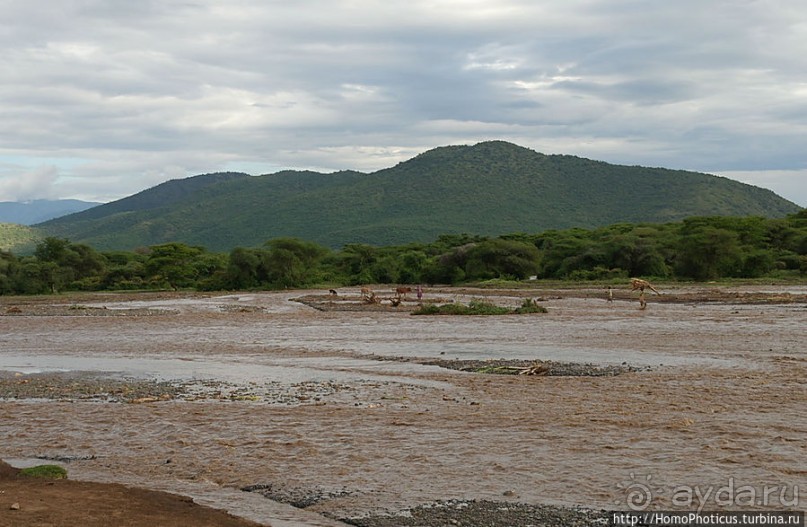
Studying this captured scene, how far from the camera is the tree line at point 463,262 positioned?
6009cm

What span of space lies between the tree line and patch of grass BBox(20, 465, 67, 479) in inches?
2081

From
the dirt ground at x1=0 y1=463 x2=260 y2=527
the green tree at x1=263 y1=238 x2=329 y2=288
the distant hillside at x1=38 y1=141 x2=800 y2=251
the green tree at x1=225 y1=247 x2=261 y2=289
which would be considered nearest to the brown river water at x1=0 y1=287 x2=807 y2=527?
the dirt ground at x1=0 y1=463 x2=260 y2=527

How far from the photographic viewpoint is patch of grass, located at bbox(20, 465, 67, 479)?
9.80 m

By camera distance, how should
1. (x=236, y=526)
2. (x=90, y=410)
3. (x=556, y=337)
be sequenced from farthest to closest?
(x=556, y=337), (x=90, y=410), (x=236, y=526)

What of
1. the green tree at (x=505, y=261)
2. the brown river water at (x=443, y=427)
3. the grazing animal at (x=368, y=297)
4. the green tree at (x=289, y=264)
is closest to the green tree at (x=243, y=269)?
the green tree at (x=289, y=264)

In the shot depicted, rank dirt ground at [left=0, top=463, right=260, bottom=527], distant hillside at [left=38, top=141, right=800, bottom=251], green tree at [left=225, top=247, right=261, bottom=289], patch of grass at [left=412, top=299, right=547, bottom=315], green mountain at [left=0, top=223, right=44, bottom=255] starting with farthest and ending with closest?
green mountain at [left=0, top=223, right=44, bottom=255] → distant hillside at [left=38, top=141, right=800, bottom=251] → green tree at [left=225, top=247, right=261, bottom=289] → patch of grass at [left=412, top=299, right=547, bottom=315] → dirt ground at [left=0, top=463, right=260, bottom=527]

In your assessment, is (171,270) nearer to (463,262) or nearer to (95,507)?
(463,262)

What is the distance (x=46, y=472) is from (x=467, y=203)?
448 ft

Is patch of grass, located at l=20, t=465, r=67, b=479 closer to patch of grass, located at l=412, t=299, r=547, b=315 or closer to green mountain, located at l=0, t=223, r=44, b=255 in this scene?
patch of grass, located at l=412, t=299, r=547, b=315

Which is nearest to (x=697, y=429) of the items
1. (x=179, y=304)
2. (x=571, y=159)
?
(x=179, y=304)

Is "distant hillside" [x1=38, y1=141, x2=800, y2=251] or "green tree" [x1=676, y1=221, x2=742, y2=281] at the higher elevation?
"distant hillside" [x1=38, y1=141, x2=800, y2=251]

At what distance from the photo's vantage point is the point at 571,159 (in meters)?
160

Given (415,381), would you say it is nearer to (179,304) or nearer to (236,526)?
(236,526)

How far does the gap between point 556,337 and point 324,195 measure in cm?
14147
